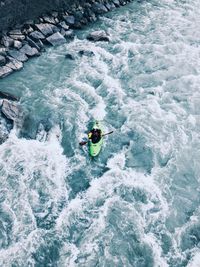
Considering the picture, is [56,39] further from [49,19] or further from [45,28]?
[49,19]

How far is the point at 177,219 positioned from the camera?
11.5 m

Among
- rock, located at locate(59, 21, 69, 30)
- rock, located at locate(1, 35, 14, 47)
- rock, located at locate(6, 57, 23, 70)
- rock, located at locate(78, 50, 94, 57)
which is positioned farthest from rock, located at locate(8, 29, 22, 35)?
rock, located at locate(78, 50, 94, 57)

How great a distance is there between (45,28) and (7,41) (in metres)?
2.63

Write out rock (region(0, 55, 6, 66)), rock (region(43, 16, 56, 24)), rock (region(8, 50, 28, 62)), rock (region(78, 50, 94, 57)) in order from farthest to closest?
rock (region(43, 16, 56, 24)), rock (region(78, 50, 94, 57)), rock (region(8, 50, 28, 62)), rock (region(0, 55, 6, 66))

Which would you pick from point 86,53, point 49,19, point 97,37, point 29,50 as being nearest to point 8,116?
point 29,50

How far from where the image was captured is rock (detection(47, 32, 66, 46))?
62.9 feet

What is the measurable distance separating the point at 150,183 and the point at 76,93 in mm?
5910

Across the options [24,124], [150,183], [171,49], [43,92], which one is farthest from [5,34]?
[150,183]

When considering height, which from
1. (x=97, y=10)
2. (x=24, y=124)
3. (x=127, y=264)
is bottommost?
(x=127, y=264)

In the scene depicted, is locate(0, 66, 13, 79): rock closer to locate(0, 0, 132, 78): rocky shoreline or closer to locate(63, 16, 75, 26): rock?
locate(0, 0, 132, 78): rocky shoreline

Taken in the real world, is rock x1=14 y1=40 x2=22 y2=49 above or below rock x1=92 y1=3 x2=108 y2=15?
below

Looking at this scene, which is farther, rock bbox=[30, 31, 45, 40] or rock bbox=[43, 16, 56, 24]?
rock bbox=[43, 16, 56, 24]

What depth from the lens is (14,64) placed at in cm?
1709

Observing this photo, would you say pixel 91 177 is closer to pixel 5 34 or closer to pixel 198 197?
pixel 198 197
